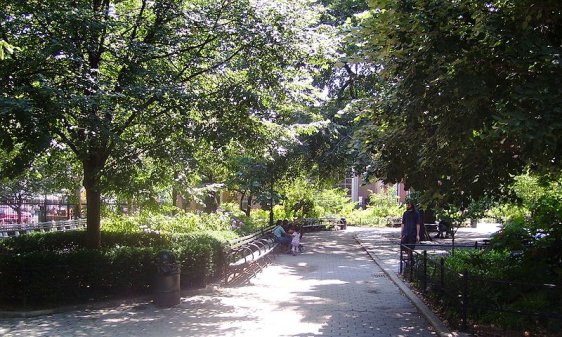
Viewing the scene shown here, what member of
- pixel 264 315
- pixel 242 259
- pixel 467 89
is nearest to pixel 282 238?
pixel 242 259

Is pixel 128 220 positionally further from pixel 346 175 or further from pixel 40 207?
pixel 346 175

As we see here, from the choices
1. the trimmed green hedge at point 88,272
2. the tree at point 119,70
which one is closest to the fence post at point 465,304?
the tree at point 119,70

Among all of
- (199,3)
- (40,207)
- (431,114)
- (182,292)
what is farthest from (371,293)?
(40,207)

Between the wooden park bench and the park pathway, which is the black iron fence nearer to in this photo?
the park pathway

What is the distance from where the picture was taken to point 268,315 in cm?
824

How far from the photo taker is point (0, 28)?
802cm

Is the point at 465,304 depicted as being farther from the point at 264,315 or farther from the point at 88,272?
the point at 88,272

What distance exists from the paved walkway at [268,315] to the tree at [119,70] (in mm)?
2419

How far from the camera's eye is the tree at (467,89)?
17.5ft

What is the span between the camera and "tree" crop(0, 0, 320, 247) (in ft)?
25.0

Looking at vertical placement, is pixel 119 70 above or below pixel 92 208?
above

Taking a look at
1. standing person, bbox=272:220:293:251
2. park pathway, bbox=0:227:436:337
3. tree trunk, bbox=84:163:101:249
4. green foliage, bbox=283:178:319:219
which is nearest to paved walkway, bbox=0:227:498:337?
park pathway, bbox=0:227:436:337

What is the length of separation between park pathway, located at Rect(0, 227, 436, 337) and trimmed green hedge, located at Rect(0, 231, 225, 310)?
15.6 inches

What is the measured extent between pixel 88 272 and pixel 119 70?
145 inches
